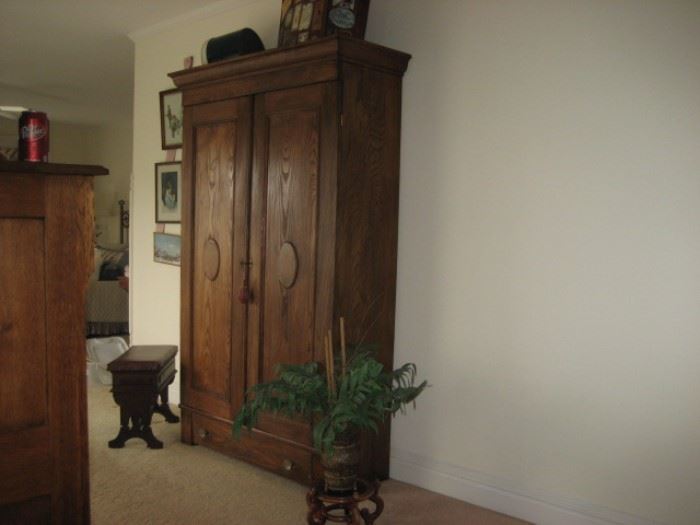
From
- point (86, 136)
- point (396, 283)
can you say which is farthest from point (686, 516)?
point (86, 136)

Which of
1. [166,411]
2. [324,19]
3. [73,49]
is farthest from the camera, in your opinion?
[73,49]

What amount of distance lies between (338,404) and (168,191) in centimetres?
266

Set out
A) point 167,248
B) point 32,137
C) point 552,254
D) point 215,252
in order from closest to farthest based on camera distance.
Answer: point 32,137 < point 552,254 < point 215,252 < point 167,248

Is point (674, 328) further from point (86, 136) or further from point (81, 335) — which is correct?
point (86, 136)

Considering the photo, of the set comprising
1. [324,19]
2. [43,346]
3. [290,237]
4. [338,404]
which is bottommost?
[338,404]

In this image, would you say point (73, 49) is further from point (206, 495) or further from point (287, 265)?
point (206, 495)

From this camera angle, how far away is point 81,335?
5.31ft

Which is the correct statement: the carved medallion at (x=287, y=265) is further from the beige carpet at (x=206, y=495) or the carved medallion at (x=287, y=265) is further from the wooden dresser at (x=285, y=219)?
the beige carpet at (x=206, y=495)

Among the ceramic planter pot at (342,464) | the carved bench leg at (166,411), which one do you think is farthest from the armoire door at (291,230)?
the carved bench leg at (166,411)

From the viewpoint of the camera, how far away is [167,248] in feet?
14.6

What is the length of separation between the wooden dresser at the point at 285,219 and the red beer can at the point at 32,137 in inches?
52.8

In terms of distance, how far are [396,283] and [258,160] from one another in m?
0.87

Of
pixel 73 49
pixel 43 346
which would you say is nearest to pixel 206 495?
pixel 43 346

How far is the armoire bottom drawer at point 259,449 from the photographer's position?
118 inches
